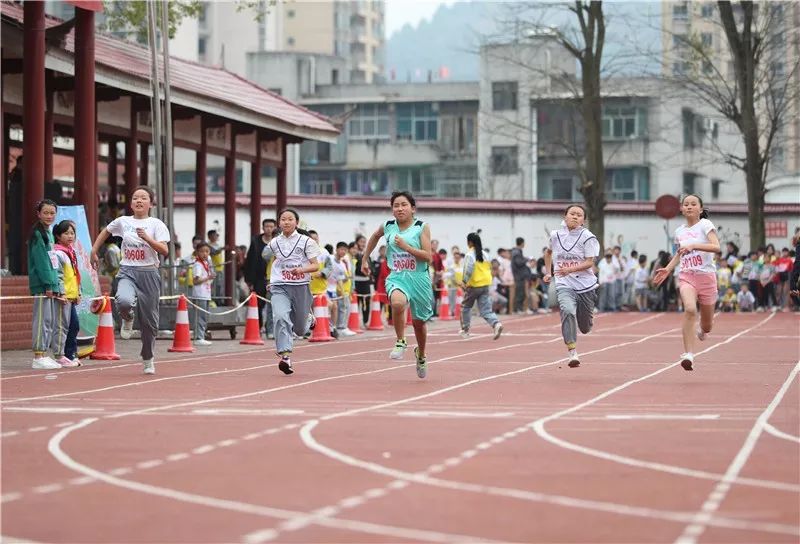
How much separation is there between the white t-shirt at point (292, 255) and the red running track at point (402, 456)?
1.05 meters

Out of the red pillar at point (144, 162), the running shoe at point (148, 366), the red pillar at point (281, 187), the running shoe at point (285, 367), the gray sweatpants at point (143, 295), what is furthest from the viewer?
the red pillar at point (281, 187)

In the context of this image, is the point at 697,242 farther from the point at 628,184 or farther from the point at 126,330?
the point at 628,184

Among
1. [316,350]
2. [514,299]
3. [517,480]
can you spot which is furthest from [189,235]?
[517,480]

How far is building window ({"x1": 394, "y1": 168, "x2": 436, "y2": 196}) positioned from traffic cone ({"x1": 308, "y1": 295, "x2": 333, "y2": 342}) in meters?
64.3

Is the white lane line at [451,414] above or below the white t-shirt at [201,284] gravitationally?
below

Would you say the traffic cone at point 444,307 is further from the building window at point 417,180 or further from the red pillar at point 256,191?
the building window at point 417,180

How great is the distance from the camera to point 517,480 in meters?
9.14

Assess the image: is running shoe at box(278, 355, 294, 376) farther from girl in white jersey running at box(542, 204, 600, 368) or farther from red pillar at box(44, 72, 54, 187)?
red pillar at box(44, 72, 54, 187)

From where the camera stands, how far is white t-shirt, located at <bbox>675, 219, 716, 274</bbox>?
711 inches

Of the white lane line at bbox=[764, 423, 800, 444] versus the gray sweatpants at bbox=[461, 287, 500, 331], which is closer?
the white lane line at bbox=[764, 423, 800, 444]

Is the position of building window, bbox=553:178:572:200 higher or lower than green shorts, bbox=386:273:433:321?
higher

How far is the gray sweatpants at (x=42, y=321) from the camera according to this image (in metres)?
19.2

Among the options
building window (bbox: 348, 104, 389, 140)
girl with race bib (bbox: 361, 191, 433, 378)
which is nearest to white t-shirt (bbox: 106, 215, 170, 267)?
girl with race bib (bbox: 361, 191, 433, 378)

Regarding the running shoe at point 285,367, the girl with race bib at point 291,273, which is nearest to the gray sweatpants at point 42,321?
the girl with race bib at point 291,273
